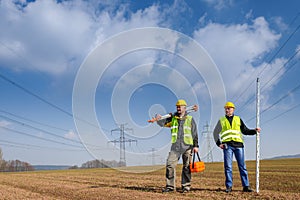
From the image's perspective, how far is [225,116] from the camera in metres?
9.75

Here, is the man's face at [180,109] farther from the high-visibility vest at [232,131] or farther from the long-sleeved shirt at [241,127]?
the high-visibility vest at [232,131]

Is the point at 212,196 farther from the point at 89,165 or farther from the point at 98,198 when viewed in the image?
the point at 89,165

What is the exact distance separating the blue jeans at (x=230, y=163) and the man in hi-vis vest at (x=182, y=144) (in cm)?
104

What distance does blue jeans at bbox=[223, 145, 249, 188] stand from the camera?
369 inches

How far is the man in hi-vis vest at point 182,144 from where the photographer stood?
32.9 feet

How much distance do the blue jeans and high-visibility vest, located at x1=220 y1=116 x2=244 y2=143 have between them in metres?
0.27

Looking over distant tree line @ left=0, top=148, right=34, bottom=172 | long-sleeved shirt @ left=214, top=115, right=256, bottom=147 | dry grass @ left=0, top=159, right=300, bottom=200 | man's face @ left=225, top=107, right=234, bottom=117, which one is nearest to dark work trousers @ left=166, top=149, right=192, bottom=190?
dry grass @ left=0, top=159, right=300, bottom=200

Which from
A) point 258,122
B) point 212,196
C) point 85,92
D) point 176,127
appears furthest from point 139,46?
point 212,196

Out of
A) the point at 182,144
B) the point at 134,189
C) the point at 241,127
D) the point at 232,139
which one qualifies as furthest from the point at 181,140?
the point at 134,189

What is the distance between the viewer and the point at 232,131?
9.53 metres

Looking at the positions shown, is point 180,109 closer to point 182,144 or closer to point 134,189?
point 182,144

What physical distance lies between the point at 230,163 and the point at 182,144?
1.57m

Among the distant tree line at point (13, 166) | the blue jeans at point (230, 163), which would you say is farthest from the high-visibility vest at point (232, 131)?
the distant tree line at point (13, 166)

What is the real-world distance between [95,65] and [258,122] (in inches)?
342
